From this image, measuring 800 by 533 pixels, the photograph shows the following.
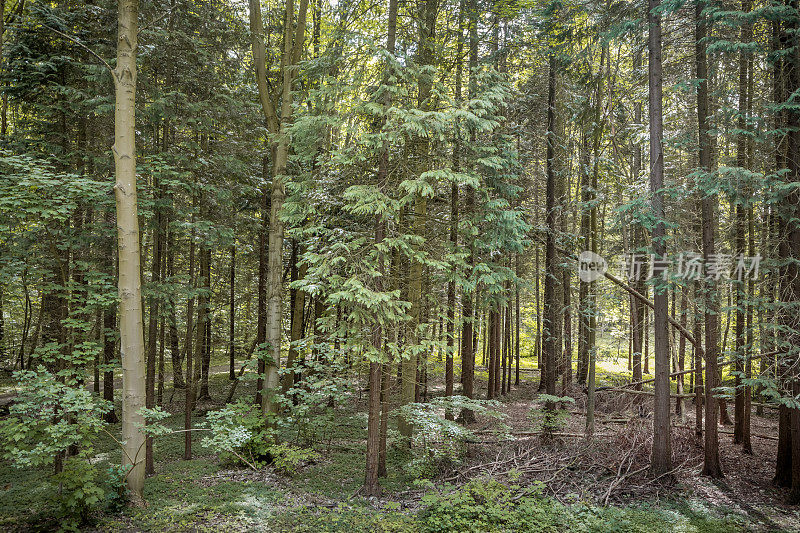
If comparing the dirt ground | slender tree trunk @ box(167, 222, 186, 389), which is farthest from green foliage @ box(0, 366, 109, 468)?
the dirt ground

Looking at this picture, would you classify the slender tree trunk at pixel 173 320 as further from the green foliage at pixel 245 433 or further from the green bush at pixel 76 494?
the green bush at pixel 76 494

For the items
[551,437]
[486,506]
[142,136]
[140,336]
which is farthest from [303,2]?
[551,437]

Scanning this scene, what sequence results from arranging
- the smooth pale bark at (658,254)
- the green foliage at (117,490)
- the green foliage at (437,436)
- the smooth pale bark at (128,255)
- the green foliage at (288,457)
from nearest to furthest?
1. the green foliage at (117,490)
2. the smooth pale bark at (128,255)
3. the green foliage at (288,457)
4. the green foliage at (437,436)
5. the smooth pale bark at (658,254)

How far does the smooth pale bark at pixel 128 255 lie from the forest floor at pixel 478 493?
3.92 ft

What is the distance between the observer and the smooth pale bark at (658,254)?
29.2 ft

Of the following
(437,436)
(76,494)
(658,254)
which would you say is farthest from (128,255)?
(658,254)

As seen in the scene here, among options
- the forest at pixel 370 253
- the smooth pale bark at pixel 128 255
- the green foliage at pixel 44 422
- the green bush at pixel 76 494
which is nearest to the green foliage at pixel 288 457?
the forest at pixel 370 253

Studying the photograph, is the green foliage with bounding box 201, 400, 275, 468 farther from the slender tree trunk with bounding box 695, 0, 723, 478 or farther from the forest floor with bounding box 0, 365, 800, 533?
the slender tree trunk with bounding box 695, 0, 723, 478

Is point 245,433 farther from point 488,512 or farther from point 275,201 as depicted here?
point 275,201

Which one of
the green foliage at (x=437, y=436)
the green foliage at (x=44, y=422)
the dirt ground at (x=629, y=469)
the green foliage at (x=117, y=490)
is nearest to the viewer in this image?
the green foliage at (x=44, y=422)

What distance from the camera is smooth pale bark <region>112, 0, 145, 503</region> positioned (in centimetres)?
706

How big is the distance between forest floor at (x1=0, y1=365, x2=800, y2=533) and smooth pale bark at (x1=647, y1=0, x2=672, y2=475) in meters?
0.49

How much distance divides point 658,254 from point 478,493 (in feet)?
20.7

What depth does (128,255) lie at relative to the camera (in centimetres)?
718
